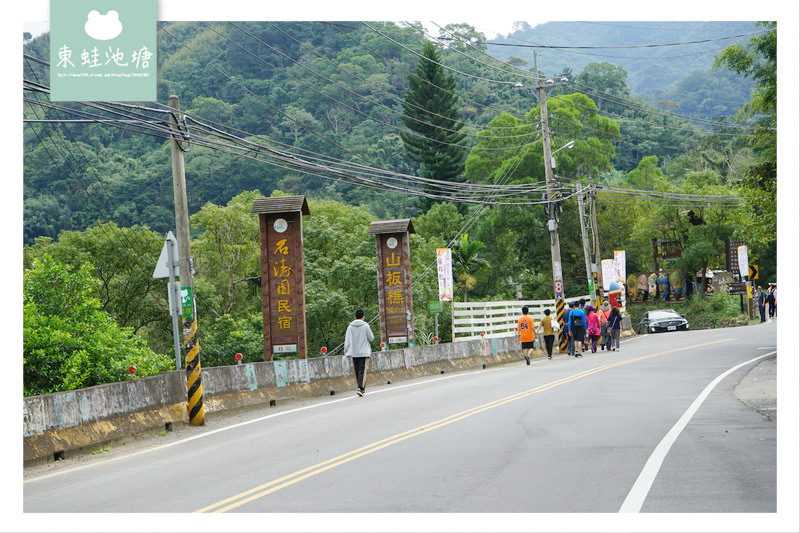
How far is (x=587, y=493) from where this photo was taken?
8.48 meters

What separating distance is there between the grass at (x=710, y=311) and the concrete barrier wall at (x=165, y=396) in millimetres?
34121

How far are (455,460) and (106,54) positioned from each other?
5.87 meters

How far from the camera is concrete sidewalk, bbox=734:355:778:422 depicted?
1483cm

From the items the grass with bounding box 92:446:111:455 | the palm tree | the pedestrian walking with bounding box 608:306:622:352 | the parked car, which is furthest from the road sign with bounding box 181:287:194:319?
the parked car

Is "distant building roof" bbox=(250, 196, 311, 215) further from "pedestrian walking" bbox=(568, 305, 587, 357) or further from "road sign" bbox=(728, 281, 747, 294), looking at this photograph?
"road sign" bbox=(728, 281, 747, 294)

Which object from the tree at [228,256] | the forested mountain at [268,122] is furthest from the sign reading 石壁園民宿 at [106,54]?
the tree at [228,256]

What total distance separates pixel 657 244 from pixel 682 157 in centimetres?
3167

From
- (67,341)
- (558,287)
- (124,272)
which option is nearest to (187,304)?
(67,341)

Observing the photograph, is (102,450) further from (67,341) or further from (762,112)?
(762,112)

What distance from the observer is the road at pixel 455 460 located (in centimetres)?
836

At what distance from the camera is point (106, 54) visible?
9523 mm

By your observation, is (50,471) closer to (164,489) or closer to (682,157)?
(164,489)

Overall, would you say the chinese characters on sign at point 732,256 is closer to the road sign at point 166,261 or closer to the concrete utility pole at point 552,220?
the concrete utility pole at point 552,220

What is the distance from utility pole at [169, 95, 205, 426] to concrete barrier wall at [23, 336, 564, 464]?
0.30 metres
